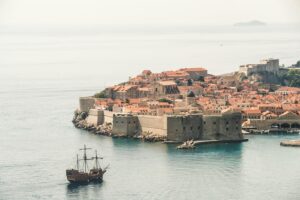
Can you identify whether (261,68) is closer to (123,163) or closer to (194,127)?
(194,127)

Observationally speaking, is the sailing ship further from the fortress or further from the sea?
the fortress

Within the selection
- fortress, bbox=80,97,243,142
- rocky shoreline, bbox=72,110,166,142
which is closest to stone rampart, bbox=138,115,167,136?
fortress, bbox=80,97,243,142

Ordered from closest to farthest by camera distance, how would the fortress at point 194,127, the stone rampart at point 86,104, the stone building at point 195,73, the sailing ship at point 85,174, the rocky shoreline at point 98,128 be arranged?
the sailing ship at point 85,174 < the fortress at point 194,127 < the rocky shoreline at point 98,128 < the stone rampart at point 86,104 < the stone building at point 195,73

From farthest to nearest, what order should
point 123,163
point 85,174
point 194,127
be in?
point 194,127 < point 123,163 < point 85,174

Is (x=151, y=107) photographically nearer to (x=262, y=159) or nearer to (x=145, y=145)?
(x=145, y=145)

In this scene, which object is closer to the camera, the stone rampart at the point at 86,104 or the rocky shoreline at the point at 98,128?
the rocky shoreline at the point at 98,128

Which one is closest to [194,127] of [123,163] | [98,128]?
[98,128]

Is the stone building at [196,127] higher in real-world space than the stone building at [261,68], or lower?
lower

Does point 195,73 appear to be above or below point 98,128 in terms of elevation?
above

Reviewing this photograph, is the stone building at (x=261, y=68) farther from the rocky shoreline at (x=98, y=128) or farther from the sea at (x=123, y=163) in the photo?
the rocky shoreline at (x=98, y=128)

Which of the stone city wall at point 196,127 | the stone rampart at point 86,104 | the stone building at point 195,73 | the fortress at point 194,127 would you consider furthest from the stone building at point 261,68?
the stone city wall at point 196,127
